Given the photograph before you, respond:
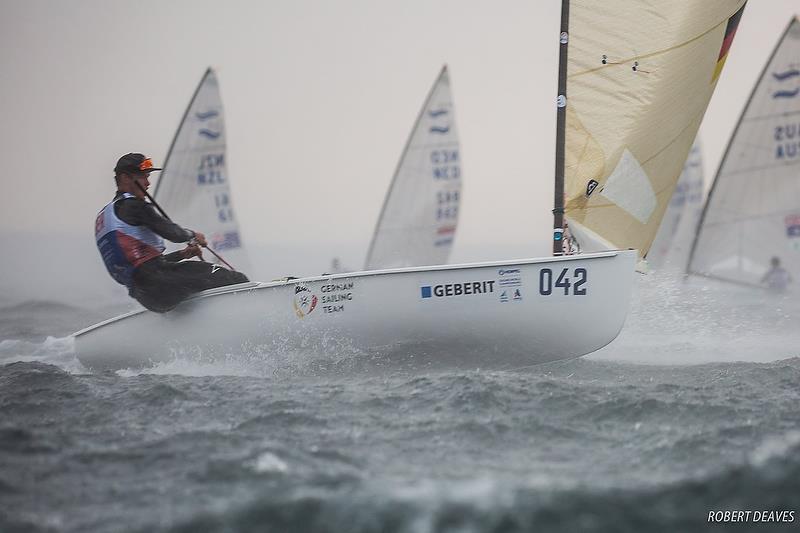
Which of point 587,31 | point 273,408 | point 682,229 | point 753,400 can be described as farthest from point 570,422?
point 682,229

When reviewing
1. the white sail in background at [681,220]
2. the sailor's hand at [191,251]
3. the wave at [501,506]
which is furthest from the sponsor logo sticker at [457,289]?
the white sail in background at [681,220]

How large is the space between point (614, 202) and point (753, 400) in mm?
2651

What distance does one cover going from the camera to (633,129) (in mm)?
6543

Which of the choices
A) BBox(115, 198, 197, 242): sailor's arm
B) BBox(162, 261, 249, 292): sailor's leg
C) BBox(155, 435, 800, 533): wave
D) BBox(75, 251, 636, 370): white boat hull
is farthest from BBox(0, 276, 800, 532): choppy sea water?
BBox(115, 198, 197, 242): sailor's arm

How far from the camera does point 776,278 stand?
1566cm

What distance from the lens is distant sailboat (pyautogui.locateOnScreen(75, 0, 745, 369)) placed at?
5633mm

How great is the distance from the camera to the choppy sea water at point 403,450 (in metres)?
2.57

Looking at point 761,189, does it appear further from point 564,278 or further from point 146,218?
point 146,218

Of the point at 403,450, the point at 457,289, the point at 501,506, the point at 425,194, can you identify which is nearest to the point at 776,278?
the point at 425,194

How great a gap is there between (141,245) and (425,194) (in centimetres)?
1088

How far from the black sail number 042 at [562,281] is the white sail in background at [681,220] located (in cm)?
1690

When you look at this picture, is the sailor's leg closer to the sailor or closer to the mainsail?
the sailor

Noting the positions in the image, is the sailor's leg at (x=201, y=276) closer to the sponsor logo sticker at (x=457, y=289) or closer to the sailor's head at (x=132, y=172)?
the sailor's head at (x=132, y=172)

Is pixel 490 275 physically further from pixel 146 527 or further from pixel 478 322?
pixel 146 527
